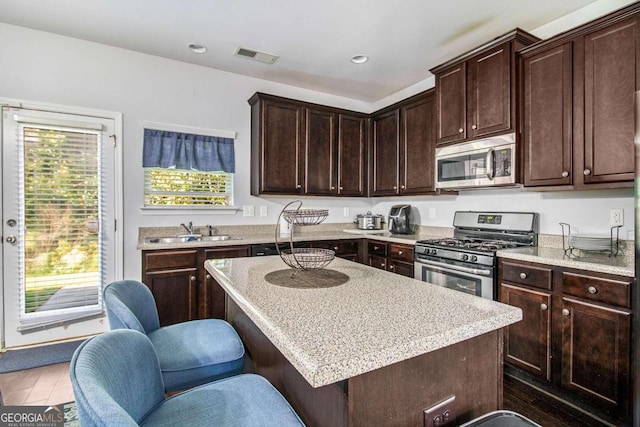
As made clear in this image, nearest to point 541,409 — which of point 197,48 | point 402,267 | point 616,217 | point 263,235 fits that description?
point 616,217

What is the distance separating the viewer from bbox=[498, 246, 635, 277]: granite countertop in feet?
5.79

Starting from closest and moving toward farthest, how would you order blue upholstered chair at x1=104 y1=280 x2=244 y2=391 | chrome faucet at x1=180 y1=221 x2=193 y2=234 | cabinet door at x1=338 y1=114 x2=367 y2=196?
blue upholstered chair at x1=104 y1=280 x2=244 y2=391 < chrome faucet at x1=180 y1=221 x2=193 y2=234 < cabinet door at x1=338 y1=114 x2=367 y2=196

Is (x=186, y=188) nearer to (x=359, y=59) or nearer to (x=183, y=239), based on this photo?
(x=183, y=239)

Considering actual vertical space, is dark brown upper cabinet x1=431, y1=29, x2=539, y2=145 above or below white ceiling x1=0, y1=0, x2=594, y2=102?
below

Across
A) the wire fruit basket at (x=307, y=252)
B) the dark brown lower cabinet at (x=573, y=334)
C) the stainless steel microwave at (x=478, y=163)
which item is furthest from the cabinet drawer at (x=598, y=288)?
the wire fruit basket at (x=307, y=252)

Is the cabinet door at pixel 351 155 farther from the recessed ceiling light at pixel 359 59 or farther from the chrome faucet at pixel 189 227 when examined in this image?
the chrome faucet at pixel 189 227

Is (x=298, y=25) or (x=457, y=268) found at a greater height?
(x=298, y=25)

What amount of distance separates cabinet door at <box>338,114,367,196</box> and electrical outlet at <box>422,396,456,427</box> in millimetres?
3138

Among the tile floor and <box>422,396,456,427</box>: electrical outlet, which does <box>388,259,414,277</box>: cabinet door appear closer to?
<box>422,396,456,427</box>: electrical outlet

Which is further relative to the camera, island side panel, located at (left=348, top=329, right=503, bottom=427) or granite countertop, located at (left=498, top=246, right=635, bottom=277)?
granite countertop, located at (left=498, top=246, right=635, bottom=277)

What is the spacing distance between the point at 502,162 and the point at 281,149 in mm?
2151

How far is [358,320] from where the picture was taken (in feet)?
2.93

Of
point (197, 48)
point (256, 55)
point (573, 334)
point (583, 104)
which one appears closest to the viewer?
point (573, 334)

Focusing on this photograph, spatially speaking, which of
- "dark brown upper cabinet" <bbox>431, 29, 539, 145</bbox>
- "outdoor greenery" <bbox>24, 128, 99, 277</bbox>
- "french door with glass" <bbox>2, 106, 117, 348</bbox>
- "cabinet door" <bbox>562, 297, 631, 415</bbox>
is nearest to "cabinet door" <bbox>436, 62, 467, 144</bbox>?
"dark brown upper cabinet" <bbox>431, 29, 539, 145</bbox>
